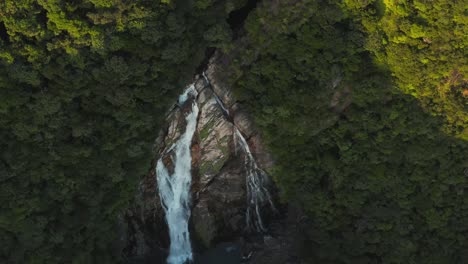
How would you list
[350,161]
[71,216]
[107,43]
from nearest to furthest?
[107,43] < [71,216] < [350,161]

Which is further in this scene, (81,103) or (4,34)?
(81,103)

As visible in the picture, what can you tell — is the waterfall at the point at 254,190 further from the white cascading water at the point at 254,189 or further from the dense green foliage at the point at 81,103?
the dense green foliage at the point at 81,103

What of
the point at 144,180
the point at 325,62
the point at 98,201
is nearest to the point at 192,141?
the point at 144,180

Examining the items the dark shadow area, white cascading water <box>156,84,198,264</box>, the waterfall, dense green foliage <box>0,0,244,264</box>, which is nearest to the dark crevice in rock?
dense green foliage <box>0,0,244,264</box>

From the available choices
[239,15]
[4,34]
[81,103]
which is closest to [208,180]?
[81,103]

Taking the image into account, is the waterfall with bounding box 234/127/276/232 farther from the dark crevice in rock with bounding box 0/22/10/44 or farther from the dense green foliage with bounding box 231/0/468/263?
the dark crevice in rock with bounding box 0/22/10/44

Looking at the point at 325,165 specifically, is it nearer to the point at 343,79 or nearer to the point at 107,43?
the point at 343,79

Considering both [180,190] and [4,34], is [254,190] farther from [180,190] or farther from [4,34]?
[4,34]
